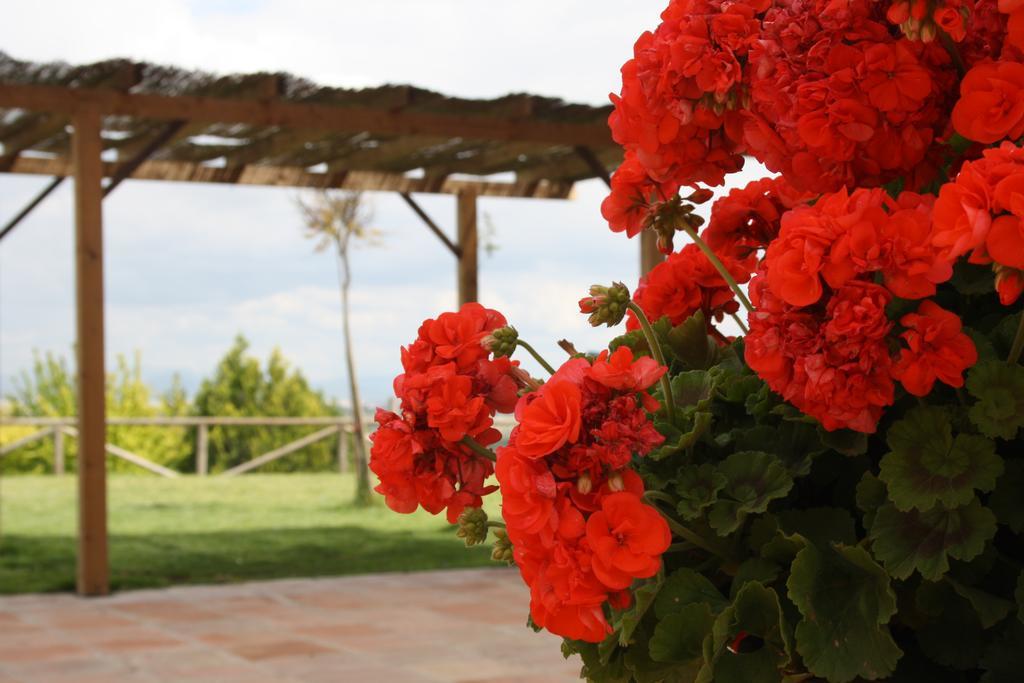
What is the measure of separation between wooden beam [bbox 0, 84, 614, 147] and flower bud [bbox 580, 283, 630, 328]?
4979 mm

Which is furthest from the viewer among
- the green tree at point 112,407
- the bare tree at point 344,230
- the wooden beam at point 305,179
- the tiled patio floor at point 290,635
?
the green tree at point 112,407

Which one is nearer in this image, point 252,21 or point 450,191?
point 450,191

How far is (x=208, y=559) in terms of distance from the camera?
6969 mm

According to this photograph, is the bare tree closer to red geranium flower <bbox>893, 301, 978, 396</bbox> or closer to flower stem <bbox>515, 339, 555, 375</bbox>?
flower stem <bbox>515, 339, 555, 375</bbox>

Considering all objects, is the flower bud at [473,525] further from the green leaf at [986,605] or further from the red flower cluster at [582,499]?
the green leaf at [986,605]

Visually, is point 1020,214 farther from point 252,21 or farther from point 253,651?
point 252,21

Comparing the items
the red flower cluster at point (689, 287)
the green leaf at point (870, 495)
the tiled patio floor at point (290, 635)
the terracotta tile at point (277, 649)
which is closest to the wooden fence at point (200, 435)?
the tiled patio floor at point (290, 635)

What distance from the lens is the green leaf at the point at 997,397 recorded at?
0.92 m

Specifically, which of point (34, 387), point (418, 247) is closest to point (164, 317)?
point (34, 387)

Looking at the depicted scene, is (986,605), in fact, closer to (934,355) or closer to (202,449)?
(934,355)

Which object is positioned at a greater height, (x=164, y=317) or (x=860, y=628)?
(x=164, y=317)

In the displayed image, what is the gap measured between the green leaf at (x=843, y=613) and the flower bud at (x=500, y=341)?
0.31 meters

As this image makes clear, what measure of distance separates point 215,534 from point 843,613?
7.42 meters

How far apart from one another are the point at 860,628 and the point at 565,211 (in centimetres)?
826
